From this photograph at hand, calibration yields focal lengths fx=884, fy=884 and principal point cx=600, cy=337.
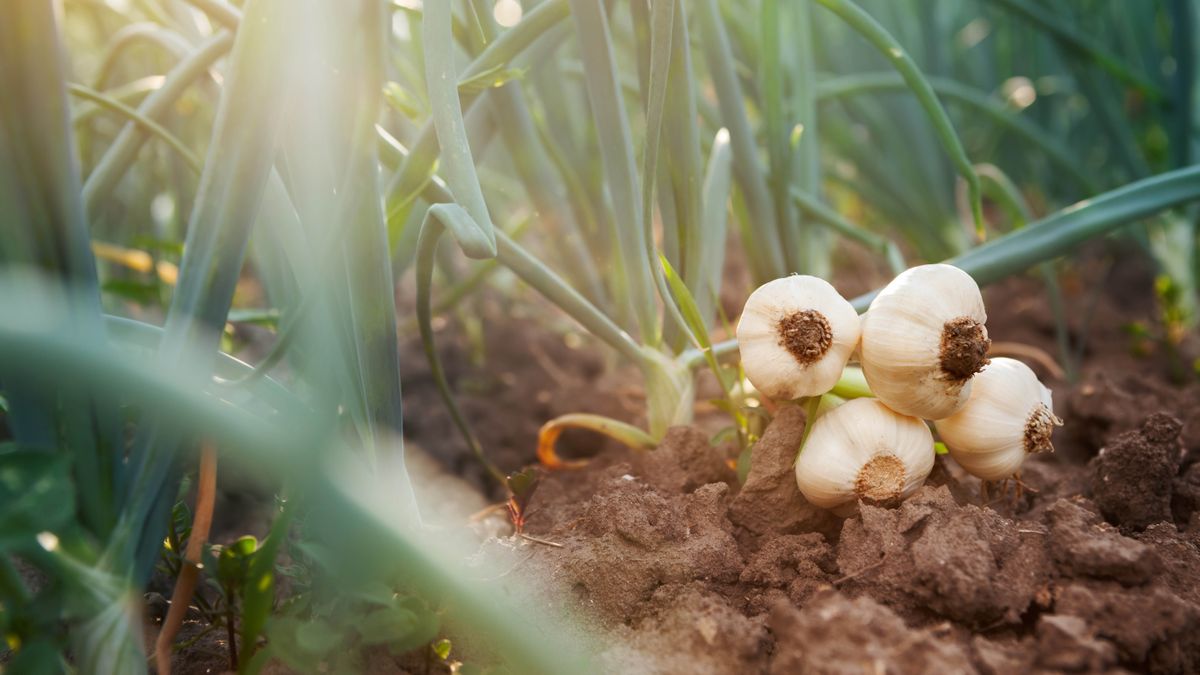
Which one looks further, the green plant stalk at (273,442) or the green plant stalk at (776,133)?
the green plant stalk at (776,133)

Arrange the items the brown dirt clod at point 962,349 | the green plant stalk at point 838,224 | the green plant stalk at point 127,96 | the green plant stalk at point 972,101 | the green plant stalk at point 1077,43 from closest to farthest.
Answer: the brown dirt clod at point 962,349, the green plant stalk at point 127,96, the green plant stalk at point 838,224, the green plant stalk at point 972,101, the green plant stalk at point 1077,43

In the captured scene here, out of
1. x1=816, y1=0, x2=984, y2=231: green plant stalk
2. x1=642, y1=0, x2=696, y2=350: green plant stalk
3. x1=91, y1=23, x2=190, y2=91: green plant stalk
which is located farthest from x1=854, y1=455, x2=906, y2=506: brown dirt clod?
x1=91, y1=23, x2=190, y2=91: green plant stalk

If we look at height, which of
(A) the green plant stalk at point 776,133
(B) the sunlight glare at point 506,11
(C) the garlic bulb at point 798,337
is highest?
(B) the sunlight glare at point 506,11

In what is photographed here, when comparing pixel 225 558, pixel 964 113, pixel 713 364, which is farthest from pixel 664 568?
pixel 964 113

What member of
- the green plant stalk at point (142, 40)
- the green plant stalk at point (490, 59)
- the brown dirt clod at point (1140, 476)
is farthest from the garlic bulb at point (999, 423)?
the green plant stalk at point (142, 40)

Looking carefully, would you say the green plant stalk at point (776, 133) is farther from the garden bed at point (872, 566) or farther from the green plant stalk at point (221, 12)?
the green plant stalk at point (221, 12)

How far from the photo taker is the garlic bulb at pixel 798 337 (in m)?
0.73

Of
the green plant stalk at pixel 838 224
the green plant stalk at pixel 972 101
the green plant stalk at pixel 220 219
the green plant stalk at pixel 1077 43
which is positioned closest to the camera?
the green plant stalk at pixel 220 219

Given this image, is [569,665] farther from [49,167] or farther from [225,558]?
[49,167]

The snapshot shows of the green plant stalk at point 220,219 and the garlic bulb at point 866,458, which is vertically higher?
the green plant stalk at point 220,219

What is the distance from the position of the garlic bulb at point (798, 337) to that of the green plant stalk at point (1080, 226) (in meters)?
0.19

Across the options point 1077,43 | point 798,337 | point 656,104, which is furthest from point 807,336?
point 1077,43

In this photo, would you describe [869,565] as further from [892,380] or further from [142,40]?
[142,40]

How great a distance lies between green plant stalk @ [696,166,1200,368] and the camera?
0.94m
